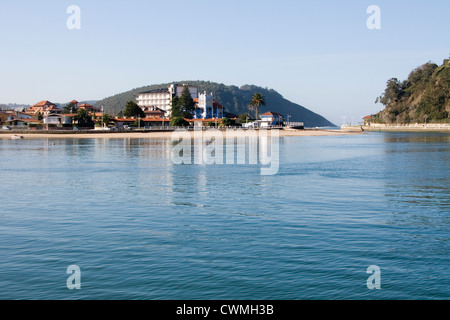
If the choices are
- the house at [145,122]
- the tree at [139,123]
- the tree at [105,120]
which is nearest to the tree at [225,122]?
the house at [145,122]

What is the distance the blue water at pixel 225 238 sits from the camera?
14.1 meters

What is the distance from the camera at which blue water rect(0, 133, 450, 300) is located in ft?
46.3

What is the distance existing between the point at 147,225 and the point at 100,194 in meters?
10.9

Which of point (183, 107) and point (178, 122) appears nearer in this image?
point (178, 122)

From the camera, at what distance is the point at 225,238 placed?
19.8m

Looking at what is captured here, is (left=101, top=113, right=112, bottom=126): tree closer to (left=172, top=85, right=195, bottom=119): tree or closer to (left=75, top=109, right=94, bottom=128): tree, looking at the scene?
(left=75, top=109, right=94, bottom=128): tree

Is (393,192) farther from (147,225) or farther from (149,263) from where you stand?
(149,263)

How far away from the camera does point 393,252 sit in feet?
57.6

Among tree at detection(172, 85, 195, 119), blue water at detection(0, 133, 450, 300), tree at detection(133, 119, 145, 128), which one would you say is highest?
tree at detection(172, 85, 195, 119)

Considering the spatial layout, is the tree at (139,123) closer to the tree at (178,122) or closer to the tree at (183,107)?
the tree at (178,122)

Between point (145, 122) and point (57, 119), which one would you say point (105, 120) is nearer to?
point (57, 119)

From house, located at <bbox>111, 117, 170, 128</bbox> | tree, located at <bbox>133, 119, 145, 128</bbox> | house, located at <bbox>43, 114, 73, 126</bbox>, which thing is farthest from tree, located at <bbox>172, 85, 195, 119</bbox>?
house, located at <bbox>43, 114, 73, 126</bbox>

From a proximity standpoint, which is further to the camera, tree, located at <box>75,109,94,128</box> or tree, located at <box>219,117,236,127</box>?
tree, located at <box>219,117,236,127</box>

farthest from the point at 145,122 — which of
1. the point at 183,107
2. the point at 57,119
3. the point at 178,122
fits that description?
the point at 57,119
